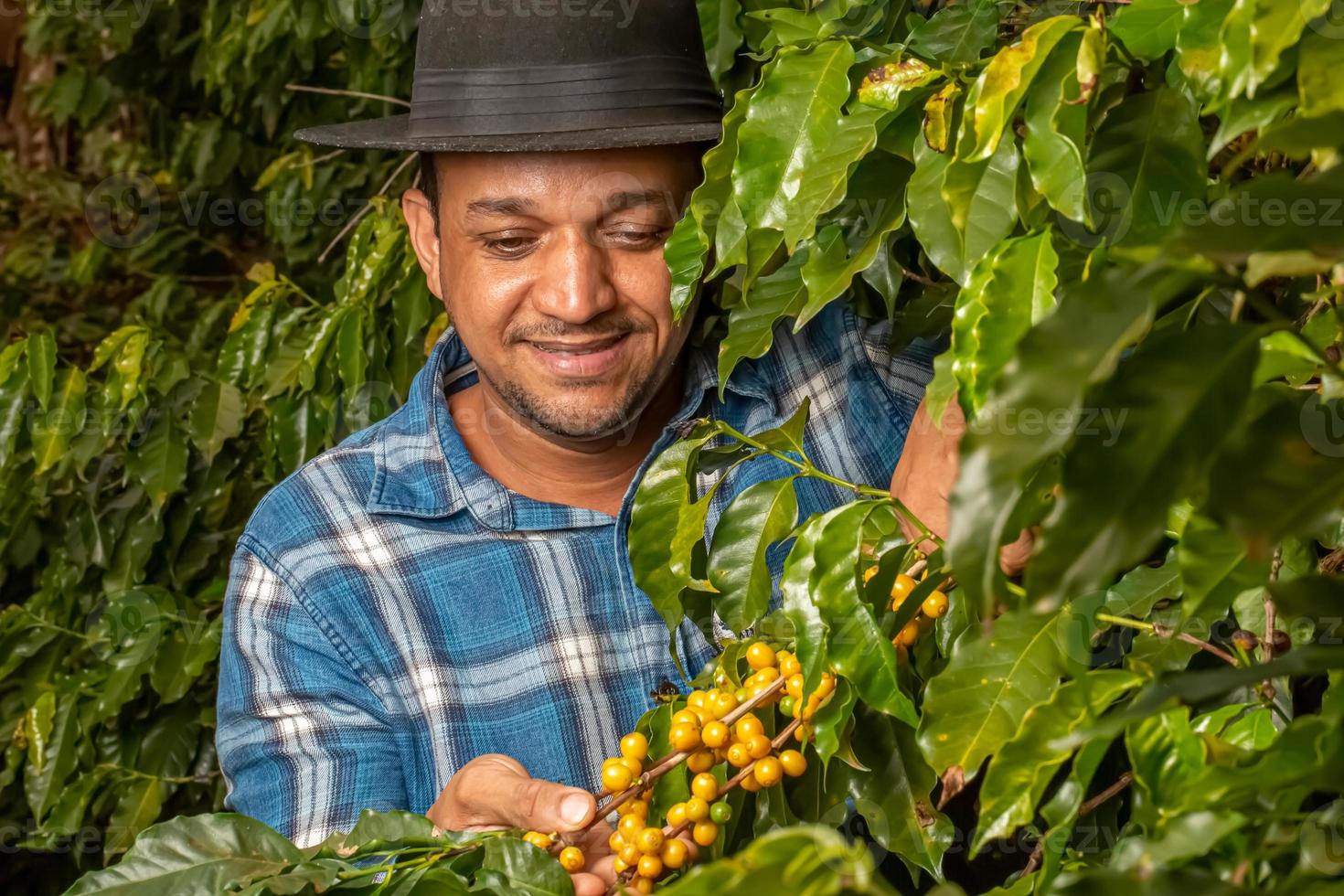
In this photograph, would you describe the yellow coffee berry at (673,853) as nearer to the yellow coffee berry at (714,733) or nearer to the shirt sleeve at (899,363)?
the yellow coffee berry at (714,733)

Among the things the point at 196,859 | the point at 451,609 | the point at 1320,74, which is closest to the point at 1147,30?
the point at 1320,74

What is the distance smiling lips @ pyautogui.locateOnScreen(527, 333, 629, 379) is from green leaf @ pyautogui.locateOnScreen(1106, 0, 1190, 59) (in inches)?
34.0

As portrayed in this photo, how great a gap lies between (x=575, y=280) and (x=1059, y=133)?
2.71ft

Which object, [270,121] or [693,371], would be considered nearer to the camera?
[693,371]

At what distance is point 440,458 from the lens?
167 cm

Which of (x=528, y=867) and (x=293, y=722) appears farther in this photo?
(x=293, y=722)

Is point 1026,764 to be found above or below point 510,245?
below

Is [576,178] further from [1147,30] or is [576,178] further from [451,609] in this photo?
[1147,30]

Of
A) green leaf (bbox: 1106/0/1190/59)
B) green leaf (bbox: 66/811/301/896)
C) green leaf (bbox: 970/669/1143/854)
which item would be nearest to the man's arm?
green leaf (bbox: 66/811/301/896)

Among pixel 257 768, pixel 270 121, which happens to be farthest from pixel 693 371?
pixel 270 121

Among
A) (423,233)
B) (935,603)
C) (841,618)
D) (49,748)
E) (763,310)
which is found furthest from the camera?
(49,748)

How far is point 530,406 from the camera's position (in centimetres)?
162

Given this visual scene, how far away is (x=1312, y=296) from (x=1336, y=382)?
18 centimetres

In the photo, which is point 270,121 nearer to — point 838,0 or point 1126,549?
point 838,0
